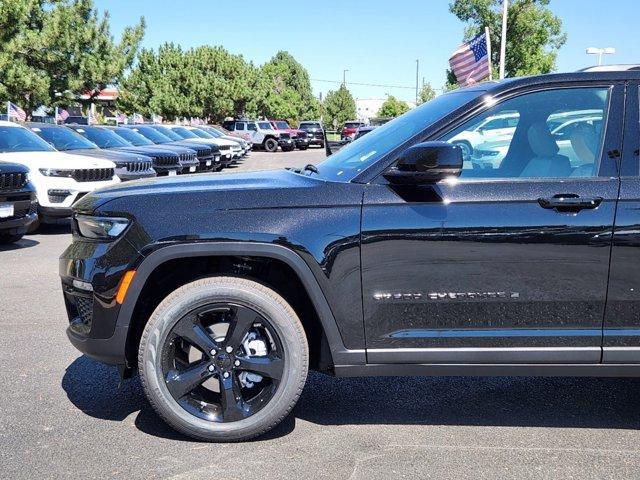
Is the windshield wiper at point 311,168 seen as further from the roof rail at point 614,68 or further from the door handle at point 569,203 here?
the roof rail at point 614,68

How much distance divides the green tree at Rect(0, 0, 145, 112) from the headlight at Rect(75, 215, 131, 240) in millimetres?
23149

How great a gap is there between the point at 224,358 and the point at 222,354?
0.02 m

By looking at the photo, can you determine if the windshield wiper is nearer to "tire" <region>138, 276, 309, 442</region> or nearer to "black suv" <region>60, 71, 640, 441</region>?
"black suv" <region>60, 71, 640, 441</region>

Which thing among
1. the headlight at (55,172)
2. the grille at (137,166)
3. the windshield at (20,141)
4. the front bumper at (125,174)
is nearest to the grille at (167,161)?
the grille at (137,166)

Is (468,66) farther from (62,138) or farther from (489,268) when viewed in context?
(489,268)

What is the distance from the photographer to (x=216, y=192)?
3.46 meters

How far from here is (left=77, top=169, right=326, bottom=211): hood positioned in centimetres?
341

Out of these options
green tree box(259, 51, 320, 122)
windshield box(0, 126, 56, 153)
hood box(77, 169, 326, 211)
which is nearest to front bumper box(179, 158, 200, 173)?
windshield box(0, 126, 56, 153)

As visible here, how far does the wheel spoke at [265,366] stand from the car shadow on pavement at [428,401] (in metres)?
0.38

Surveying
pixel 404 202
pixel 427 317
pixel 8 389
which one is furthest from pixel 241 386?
pixel 8 389

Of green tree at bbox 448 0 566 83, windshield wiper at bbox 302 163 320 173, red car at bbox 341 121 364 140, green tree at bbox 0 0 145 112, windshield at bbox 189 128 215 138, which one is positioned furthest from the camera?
red car at bbox 341 121 364 140

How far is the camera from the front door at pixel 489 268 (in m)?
3.31

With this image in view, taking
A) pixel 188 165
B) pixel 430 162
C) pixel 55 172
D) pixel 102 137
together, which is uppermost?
pixel 430 162

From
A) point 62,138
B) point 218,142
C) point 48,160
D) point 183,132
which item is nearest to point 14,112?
point 183,132
